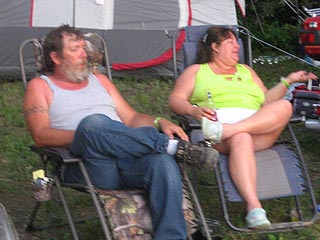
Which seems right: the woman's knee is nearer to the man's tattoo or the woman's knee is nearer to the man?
the man

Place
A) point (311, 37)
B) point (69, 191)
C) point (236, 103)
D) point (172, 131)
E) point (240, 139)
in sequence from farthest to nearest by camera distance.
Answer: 1. point (311, 37)
2. point (69, 191)
3. point (236, 103)
4. point (240, 139)
5. point (172, 131)

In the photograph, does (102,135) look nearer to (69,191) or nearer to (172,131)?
(172,131)

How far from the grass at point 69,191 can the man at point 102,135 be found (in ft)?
1.82

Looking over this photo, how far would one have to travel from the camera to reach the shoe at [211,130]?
156 inches

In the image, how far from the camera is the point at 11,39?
725 centimetres

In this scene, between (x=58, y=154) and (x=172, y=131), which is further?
(x=172, y=131)

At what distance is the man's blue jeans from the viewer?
3.62m

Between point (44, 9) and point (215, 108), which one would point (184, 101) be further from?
point (44, 9)

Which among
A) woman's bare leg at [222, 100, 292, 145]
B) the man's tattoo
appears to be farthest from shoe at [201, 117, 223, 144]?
the man's tattoo

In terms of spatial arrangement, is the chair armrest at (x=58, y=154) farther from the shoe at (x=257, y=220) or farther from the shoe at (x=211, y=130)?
Answer: the shoe at (x=257, y=220)

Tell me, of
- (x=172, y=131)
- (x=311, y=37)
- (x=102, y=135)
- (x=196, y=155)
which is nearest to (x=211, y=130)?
(x=172, y=131)

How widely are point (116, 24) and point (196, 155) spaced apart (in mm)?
3952

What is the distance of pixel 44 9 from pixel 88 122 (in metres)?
3.84

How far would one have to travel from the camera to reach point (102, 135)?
364 cm
